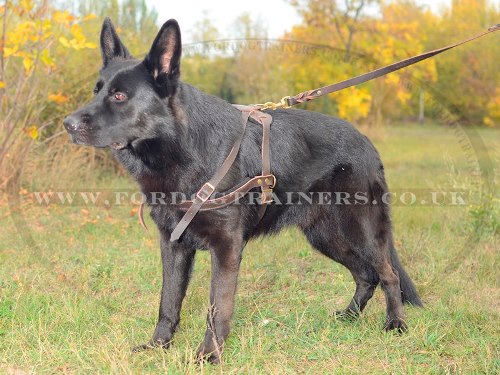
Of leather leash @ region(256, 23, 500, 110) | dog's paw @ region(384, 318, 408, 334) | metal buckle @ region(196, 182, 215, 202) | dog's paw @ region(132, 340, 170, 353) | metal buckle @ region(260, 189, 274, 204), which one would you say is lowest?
dog's paw @ region(132, 340, 170, 353)

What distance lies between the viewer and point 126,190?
7324 mm

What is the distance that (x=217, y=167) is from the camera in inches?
116

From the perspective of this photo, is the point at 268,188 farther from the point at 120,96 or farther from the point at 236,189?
the point at 120,96

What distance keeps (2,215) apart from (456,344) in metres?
4.68

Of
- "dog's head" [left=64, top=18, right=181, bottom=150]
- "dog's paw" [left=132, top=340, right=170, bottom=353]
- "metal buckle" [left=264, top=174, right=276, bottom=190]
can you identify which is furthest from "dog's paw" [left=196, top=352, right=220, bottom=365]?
"dog's head" [left=64, top=18, right=181, bottom=150]

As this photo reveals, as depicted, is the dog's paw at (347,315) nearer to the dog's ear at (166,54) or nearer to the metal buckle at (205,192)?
the metal buckle at (205,192)

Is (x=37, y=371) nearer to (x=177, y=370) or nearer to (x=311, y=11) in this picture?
(x=177, y=370)

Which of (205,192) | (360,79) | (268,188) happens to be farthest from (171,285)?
(360,79)

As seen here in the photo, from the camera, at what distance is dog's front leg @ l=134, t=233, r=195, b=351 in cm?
312

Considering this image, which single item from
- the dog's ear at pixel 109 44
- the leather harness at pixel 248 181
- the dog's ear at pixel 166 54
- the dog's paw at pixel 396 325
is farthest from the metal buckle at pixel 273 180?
the dog's paw at pixel 396 325

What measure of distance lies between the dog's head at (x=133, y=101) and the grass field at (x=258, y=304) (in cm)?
109

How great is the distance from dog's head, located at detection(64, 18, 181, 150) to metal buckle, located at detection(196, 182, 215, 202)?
1.18 feet

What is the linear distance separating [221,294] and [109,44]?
1.46 m

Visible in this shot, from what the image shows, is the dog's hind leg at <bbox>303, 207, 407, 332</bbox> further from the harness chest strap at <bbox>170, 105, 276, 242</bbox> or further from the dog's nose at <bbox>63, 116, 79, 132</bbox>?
the dog's nose at <bbox>63, 116, 79, 132</bbox>
